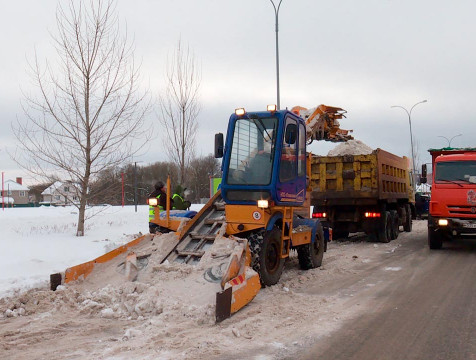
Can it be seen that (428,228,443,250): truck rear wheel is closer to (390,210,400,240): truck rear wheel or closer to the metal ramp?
(390,210,400,240): truck rear wheel

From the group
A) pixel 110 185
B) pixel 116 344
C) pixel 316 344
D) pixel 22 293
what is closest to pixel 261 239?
pixel 316 344

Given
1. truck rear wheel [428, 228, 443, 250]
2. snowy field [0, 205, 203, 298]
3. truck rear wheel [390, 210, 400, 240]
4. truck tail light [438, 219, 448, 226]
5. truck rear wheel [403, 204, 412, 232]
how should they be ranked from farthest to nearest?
truck rear wheel [403, 204, 412, 232]
truck rear wheel [390, 210, 400, 240]
truck rear wheel [428, 228, 443, 250]
truck tail light [438, 219, 448, 226]
snowy field [0, 205, 203, 298]

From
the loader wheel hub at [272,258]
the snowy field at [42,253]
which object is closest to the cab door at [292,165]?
the loader wheel hub at [272,258]

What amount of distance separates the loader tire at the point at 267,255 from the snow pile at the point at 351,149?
759cm

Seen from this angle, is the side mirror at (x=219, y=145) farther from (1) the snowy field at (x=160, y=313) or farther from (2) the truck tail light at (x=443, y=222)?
(2) the truck tail light at (x=443, y=222)

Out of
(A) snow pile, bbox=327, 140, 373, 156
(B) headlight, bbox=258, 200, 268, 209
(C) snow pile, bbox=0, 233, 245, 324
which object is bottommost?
(C) snow pile, bbox=0, 233, 245, 324

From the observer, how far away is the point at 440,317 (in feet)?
19.5

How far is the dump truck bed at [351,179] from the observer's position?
43.3ft

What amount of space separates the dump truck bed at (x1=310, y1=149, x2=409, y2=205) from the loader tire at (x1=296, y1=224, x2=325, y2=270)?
3.97 m

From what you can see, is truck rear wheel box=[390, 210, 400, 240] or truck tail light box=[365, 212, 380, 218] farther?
truck rear wheel box=[390, 210, 400, 240]

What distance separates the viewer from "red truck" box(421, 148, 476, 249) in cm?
1132

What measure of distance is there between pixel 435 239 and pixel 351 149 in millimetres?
3962

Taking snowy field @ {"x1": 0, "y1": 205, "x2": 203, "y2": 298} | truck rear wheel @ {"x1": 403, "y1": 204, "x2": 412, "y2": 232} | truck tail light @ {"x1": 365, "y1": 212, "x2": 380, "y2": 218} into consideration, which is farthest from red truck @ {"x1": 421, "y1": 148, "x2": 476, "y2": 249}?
snowy field @ {"x1": 0, "y1": 205, "x2": 203, "y2": 298}

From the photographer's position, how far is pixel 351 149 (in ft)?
48.9
